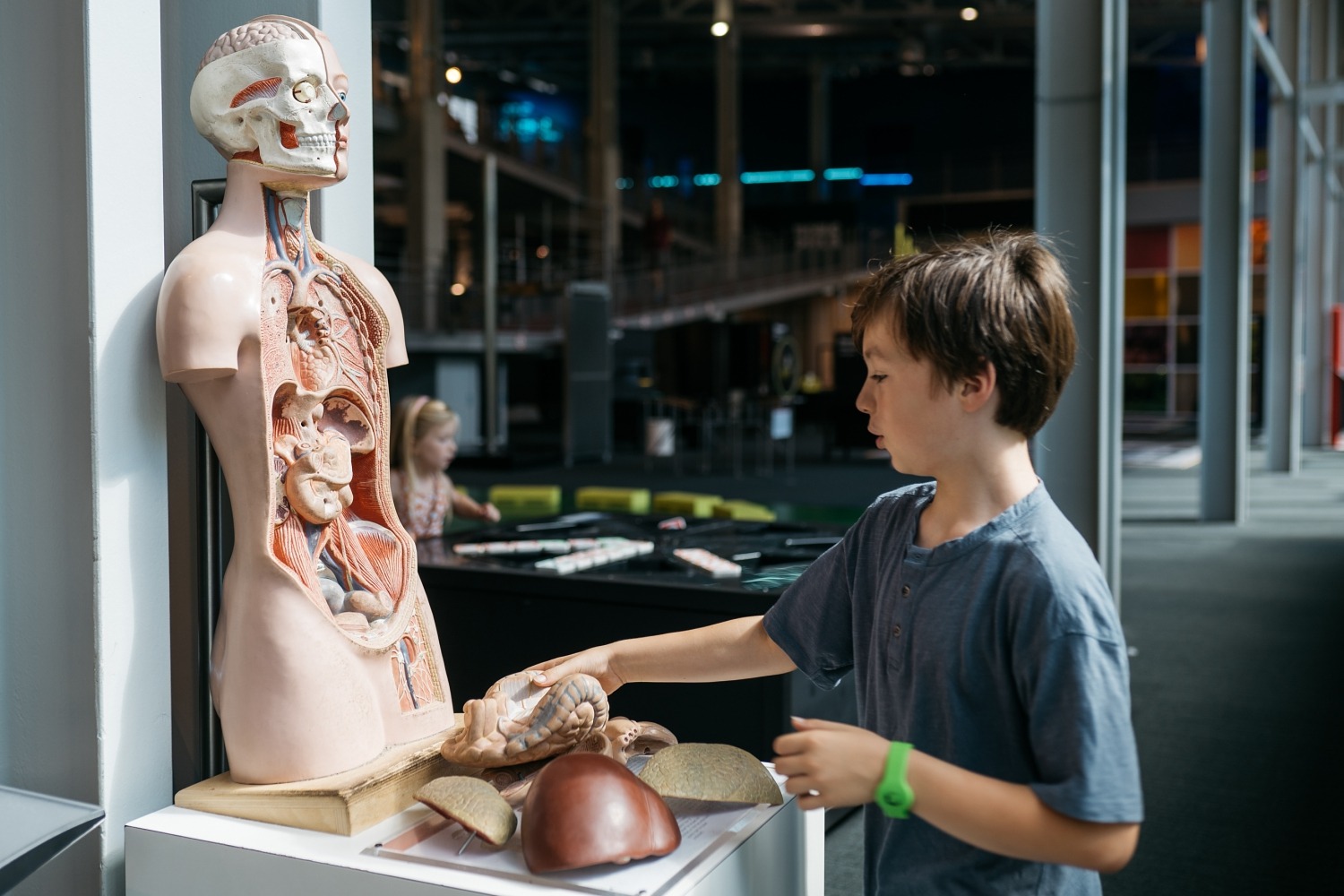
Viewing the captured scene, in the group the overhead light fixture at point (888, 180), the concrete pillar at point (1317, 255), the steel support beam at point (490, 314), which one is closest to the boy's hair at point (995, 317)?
the steel support beam at point (490, 314)

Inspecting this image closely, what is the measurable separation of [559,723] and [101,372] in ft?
2.51

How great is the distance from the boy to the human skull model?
81cm

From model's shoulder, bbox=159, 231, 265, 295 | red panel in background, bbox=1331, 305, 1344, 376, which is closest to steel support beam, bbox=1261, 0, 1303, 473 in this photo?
red panel in background, bbox=1331, 305, 1344, 376

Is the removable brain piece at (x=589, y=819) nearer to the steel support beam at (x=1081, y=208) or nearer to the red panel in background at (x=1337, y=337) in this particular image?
the steel support beam at (x=1081, y=208)

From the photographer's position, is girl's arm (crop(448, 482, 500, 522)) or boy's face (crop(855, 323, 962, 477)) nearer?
boy's face (crop(855, 323, 962, 477))

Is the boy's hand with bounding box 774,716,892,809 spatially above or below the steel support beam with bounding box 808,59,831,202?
below

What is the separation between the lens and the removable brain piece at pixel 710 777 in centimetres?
162

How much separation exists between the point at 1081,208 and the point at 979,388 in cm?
415

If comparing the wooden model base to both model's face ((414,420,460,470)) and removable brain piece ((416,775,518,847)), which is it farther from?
model's face ((414,420,460,470))

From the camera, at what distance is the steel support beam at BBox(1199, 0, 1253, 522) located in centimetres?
1041

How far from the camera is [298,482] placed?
1.72m

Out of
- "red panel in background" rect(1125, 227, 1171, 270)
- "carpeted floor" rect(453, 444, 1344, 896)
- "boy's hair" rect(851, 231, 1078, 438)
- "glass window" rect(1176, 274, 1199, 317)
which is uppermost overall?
"red panel in background" rect(1125, 227, 1171, 270)

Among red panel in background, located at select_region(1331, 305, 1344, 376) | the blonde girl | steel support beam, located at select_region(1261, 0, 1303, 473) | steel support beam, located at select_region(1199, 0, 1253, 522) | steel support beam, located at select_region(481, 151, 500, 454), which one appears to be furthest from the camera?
red panel in background, located at select_region(1331, 305, 1344, 376)

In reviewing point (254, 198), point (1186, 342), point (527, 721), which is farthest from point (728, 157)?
point (527, 721)
